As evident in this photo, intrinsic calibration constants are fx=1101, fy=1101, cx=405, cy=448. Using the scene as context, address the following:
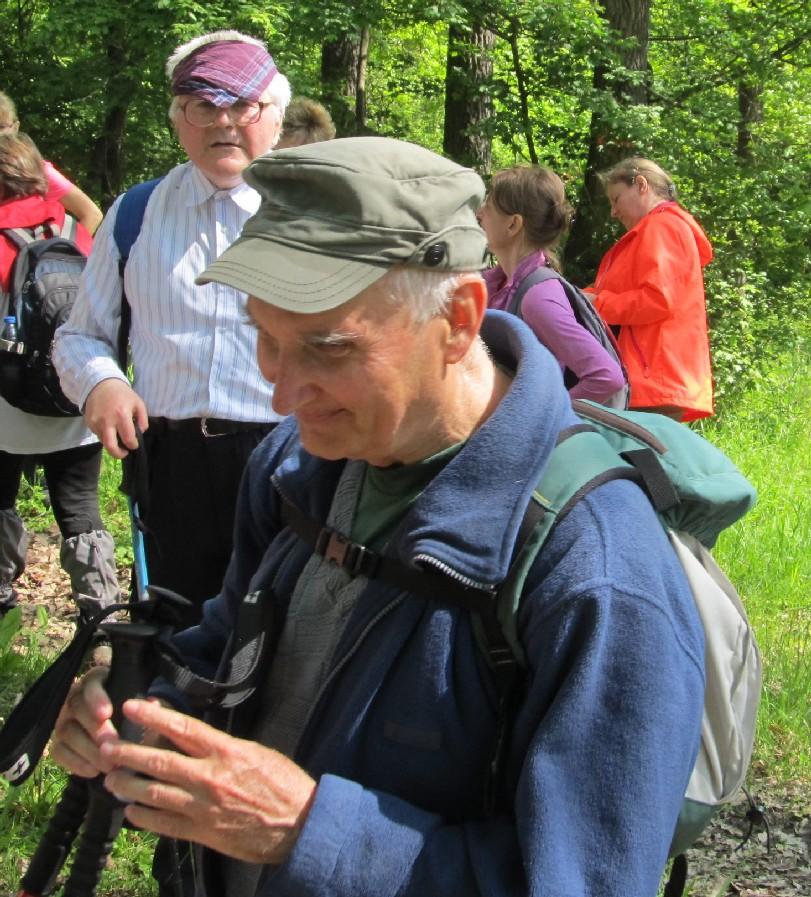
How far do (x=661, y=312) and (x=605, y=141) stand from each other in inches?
204

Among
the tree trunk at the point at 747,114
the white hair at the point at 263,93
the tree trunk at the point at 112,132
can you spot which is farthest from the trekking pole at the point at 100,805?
the tree trunk at the point at 747,114

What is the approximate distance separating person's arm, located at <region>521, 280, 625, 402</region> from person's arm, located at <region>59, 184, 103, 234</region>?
2483mm

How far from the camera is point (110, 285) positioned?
314 cm

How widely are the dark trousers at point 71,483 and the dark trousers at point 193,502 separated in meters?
1.29

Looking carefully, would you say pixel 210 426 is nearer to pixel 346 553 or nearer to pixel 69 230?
pixel 346 553

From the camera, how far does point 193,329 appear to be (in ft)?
9.87

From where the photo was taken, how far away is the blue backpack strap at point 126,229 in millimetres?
3117

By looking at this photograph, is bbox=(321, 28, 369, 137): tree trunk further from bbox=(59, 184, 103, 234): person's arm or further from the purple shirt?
the purple shirt

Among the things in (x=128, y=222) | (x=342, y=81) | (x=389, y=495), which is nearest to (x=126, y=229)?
(x=128, y=222)

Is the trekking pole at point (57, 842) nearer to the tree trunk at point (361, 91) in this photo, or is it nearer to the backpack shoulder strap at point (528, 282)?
the backpack shoulder strap at point (528, 282)

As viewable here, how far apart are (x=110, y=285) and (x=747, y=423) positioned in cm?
697

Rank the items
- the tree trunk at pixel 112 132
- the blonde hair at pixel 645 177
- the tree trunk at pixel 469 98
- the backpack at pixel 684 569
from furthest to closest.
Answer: the tree trunk at pixel 469 98, the tree trunk at pixel 112 132, the blonde hair at pixel 645 177, the backpack at pixel 684 569

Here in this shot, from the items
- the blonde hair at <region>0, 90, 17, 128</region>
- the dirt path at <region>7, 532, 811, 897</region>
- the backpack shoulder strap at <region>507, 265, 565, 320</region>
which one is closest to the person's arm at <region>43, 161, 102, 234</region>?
the blonde hair at <region>0, 90, 17, 128</region>

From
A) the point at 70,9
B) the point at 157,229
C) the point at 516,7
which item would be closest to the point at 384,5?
the point at 516,7
